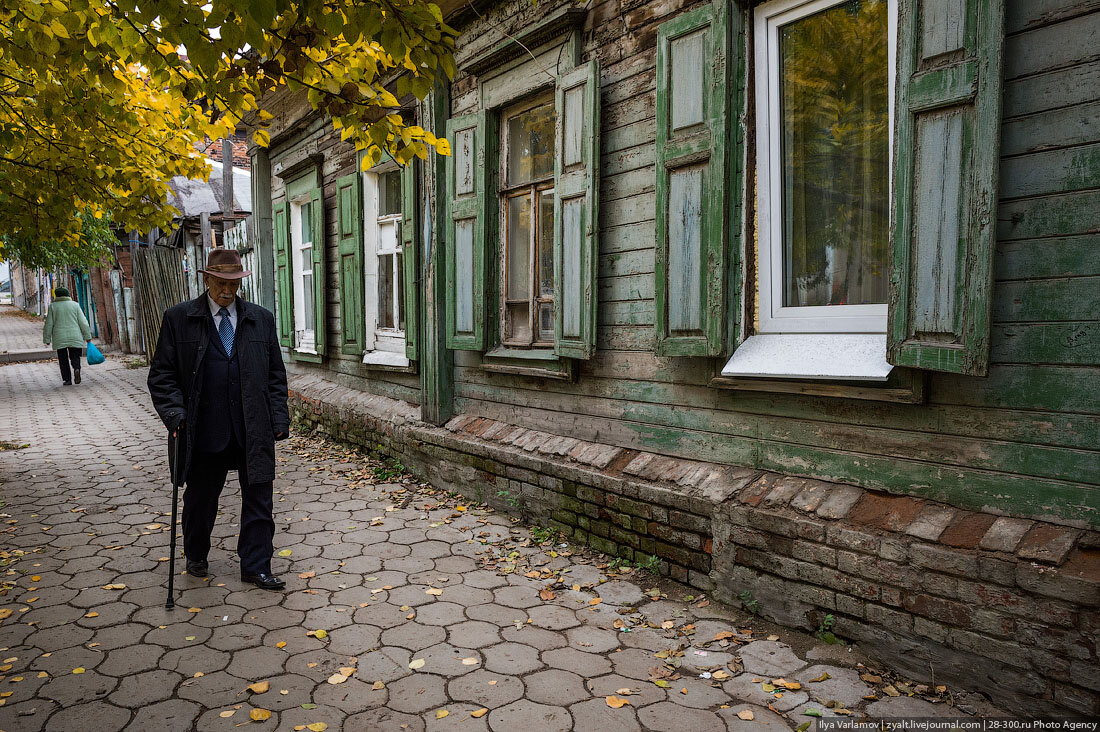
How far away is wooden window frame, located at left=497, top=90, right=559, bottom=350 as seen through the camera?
503cm

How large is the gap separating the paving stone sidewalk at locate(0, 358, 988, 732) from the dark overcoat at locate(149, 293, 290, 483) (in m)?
0.82

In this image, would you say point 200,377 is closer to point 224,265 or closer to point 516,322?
point 224,265

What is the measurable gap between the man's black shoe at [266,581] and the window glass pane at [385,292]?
149 inches

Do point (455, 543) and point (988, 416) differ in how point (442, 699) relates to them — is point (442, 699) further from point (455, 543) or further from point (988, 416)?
point (988, 416)

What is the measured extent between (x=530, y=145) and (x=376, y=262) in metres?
2.80

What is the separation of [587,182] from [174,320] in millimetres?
2509

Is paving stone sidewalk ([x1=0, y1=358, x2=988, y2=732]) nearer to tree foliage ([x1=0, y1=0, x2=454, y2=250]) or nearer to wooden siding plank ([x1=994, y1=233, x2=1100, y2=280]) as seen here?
wooden siding plank ([x1=994, y1=233, x2=1100, y2=280])

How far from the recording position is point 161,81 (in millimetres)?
3879

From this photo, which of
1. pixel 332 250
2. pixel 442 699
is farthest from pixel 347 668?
pixel 332 250

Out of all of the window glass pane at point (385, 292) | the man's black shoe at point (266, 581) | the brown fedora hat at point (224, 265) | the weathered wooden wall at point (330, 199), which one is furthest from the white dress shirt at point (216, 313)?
the window glass pane at point (385, 292)

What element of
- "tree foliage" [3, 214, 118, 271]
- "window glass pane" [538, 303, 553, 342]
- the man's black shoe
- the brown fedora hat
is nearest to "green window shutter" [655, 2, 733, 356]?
"window glass pane" [538, 303, 553, 342]

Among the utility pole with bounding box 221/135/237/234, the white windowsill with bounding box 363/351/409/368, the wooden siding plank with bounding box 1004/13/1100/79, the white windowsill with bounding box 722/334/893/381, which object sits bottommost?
the white windowsill with bounding box 363/351/409/368

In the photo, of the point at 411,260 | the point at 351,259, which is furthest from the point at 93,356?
the point at 411,260

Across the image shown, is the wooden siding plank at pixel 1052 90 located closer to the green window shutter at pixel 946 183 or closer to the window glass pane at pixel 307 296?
the green window shutter at pixel 946 183
